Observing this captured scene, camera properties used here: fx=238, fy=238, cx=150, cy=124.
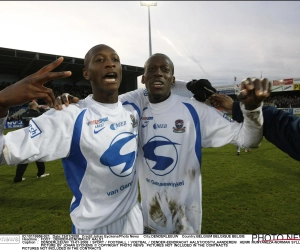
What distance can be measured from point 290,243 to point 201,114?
Answer: 106cm

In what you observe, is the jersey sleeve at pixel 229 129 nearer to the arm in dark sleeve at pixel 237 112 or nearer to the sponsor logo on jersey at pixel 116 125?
the arm in dark sleeve at pixel 237 112

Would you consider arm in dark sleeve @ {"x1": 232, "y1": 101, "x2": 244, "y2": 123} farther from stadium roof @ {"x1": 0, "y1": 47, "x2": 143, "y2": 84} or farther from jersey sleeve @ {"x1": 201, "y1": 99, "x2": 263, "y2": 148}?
stadium roof @ {"x1": 0, "y1": 47, "x2": 143, "y2": 84}

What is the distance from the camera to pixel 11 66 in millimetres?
24172

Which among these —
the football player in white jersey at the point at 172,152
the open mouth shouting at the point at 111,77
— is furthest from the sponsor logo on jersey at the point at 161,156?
the open mouth shouting at the point at 111,77

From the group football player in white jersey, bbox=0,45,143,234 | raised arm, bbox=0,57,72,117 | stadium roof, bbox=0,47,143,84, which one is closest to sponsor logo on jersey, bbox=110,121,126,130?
football player in white jersey, bbox=0,45,143,234

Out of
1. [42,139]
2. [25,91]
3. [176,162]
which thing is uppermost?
[25,91]

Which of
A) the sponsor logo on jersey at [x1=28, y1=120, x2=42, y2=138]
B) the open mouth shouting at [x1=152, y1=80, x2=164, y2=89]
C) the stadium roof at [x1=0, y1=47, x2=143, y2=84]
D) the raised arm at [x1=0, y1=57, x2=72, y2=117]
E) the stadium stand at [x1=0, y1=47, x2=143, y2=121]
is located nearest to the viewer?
the raised arm at [x1=0, y1=57, x2=72, y2=117]

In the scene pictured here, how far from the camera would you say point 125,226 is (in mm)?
1740

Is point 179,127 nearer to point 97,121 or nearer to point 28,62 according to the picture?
point 97,121

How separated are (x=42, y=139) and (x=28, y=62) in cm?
2508

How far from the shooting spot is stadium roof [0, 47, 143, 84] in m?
20.9

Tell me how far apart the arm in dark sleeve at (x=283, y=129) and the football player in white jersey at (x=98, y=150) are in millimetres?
920

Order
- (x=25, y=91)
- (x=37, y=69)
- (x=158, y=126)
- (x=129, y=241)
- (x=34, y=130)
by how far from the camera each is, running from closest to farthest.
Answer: (x=25, y=91) → (x=34, y=130) → (x=129, y=241) → (x=158, y=126) → (x=37, y=69)

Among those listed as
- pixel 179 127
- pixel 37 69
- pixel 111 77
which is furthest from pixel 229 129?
pixel 37 69
